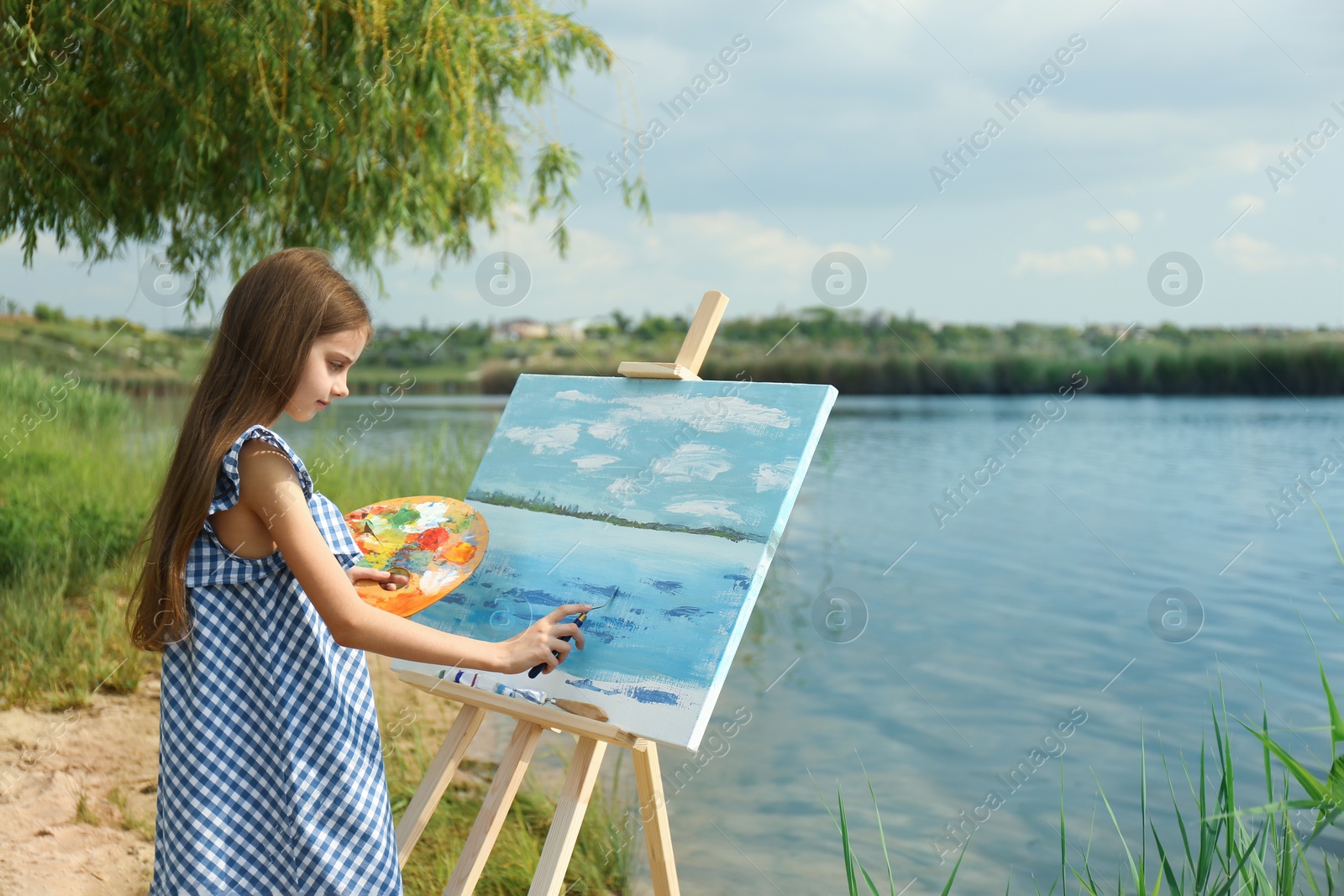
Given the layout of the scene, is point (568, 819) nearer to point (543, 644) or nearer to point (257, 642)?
point (543, 644)

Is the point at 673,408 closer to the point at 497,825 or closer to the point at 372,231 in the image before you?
the point at 497,825

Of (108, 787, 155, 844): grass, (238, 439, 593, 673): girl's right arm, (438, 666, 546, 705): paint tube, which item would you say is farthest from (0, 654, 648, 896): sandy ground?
(238, 439, 593, 673): girl's right arm

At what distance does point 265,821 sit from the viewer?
4.63 feet

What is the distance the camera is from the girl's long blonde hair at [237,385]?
1.38 m

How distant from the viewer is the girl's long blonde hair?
4.54 feet

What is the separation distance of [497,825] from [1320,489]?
1058 cm

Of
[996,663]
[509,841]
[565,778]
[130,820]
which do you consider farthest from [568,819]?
[996,663]

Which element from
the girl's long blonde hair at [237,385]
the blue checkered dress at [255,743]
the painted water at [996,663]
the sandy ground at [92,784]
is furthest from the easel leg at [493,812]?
the painted water at [996,663]

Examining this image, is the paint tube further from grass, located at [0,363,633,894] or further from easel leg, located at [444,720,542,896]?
grass, located at [0,363,633,894]

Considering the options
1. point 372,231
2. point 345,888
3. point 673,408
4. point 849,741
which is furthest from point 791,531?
point 345,888

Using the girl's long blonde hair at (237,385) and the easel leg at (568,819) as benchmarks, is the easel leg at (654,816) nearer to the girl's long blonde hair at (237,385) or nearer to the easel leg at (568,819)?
the easel leg at (568,819)

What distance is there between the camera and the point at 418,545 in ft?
5.98

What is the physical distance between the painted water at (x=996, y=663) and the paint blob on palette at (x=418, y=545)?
1.48 meters

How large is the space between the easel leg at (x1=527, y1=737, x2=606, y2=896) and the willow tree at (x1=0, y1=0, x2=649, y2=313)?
9.38 feet
